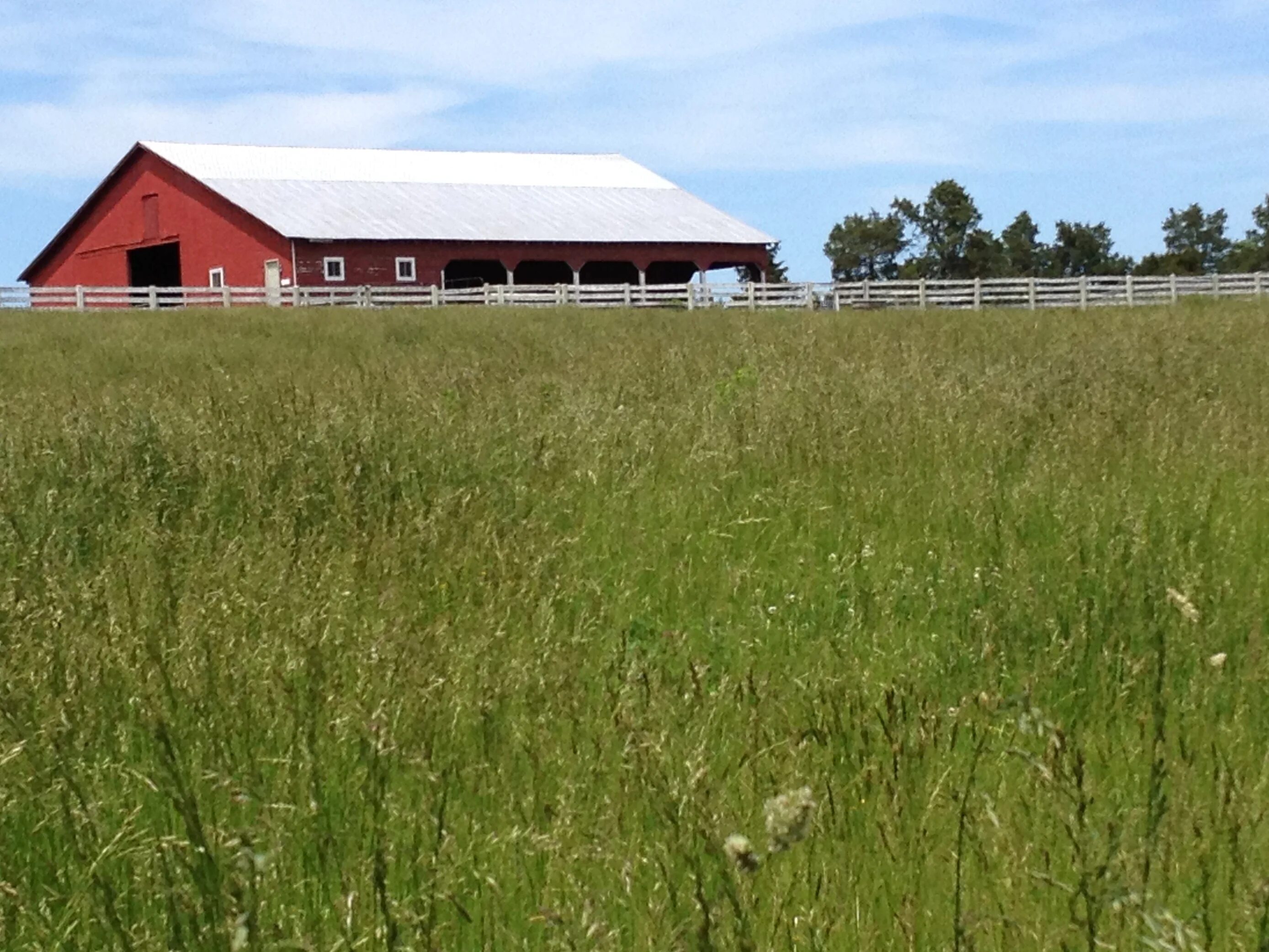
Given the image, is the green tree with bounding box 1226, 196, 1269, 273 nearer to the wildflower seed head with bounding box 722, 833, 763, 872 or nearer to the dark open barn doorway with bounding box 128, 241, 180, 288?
the dark open barn doorway with bounding box 128, 241, 180, 288

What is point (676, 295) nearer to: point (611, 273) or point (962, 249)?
point (611, 273)

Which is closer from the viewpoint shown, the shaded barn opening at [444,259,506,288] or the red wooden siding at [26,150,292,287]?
the red wooden siding at [26,150,292,287]

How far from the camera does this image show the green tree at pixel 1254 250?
9738 centimetres

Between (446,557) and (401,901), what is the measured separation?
2337 millimetres

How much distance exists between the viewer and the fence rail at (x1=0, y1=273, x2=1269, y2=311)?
3294 cm

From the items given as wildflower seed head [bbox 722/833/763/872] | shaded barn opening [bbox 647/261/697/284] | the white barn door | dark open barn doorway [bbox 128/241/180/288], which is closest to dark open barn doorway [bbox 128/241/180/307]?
dark open barn doorway [bbox 128/241/180/288]

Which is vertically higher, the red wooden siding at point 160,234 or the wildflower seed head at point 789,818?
the red wooden siding at point 160,234

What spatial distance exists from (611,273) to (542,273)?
2.24 m

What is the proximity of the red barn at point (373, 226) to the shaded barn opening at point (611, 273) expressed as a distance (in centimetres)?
6

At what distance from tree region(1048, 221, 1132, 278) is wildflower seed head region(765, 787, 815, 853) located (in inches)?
3670

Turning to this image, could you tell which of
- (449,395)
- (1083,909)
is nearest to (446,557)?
(1083,909)

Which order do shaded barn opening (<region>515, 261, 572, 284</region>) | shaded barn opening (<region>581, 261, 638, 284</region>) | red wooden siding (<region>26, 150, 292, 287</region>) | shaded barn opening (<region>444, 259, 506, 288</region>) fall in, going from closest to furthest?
red wooden siding (<region>26, 150, 292, 287</region>), shaded barn opening (<region>444, 259, 506, 288</region>), shaded barn opening (<region>515, 261, 572, 284</region>), shaded barn opening (<region>581, 261, 638, 284</region>)

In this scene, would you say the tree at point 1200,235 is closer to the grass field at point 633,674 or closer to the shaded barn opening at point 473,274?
the shaded barn opening at point 473,274

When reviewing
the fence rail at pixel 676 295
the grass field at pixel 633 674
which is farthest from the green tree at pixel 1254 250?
the grass field at pixel 633 674
